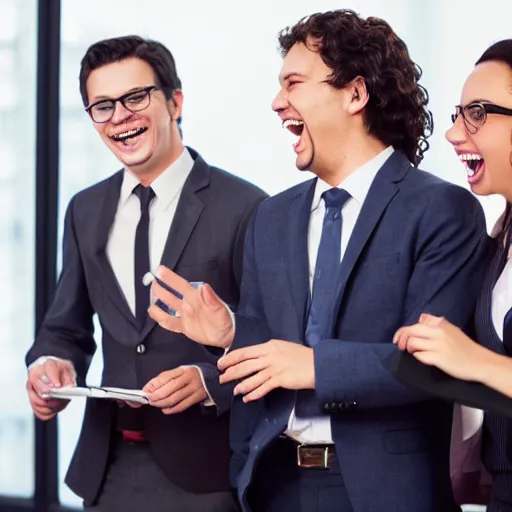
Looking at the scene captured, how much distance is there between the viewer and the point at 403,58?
2.45 meters

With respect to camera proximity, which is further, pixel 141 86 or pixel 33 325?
pixel 33 325

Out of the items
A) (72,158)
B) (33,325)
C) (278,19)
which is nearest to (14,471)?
(33,325)

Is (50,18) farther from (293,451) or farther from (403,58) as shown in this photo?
(293,451)

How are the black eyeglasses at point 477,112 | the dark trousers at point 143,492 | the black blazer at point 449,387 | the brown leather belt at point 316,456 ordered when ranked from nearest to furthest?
the black blazer at point 449,387 → the black eyeglasses at point 477,112 → the brown leather belt at point 316,456 → the dark trousers at point 143,492

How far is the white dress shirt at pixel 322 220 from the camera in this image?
7.48ft

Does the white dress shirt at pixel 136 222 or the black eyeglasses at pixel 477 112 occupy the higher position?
the black eyeglasses at pixel 477 112

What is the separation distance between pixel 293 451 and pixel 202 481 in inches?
18.3

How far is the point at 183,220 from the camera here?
9.18 ft

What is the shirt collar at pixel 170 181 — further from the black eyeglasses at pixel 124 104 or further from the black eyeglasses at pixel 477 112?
the black eyeglasses at pixel 477 112

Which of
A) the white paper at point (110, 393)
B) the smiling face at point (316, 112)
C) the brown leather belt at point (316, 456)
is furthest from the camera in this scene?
the white paper at point (110, 393)

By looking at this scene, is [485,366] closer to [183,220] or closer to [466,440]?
[466,440]

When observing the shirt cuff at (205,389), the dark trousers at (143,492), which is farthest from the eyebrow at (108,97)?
the dark trousers at (143,492)

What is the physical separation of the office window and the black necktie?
5.83 ft

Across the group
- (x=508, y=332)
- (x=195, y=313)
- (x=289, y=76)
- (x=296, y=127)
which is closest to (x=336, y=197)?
(x=296, y=127)
